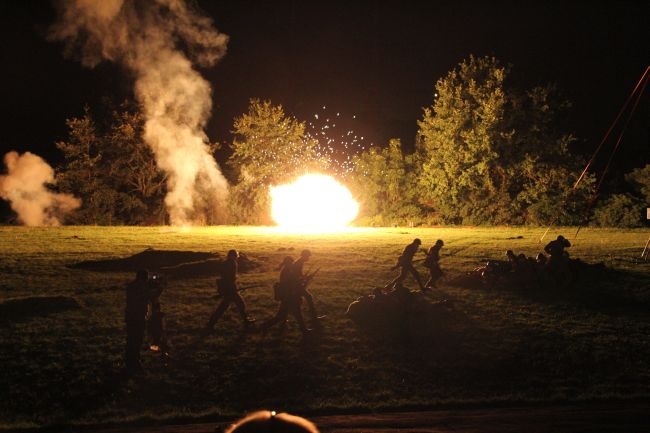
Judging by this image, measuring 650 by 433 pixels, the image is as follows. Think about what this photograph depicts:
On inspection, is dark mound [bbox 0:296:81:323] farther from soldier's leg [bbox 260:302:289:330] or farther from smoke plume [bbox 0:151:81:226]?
smoke plume [bbox 0:151:81:226]

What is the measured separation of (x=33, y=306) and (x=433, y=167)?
1423 inches

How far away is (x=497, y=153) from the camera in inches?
1750

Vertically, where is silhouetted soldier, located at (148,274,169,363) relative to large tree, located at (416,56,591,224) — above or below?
below

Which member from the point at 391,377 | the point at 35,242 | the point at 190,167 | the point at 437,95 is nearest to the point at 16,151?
the point at 190,167

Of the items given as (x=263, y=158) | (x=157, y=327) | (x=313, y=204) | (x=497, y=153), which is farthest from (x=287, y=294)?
(x=263, y=158)

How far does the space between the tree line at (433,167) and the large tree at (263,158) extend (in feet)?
0.30

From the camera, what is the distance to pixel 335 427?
29.1 ft

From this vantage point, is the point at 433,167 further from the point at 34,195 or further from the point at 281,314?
the point at 281,314

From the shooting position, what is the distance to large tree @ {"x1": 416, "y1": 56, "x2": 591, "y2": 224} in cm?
4397

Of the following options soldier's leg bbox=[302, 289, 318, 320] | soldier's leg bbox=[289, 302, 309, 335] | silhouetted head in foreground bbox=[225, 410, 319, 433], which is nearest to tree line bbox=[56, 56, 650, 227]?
soldier's leg bbox=[302, 289, 318, 320]

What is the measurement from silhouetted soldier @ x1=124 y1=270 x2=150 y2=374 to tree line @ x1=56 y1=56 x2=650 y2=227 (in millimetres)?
37032

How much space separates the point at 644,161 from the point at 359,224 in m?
25.6

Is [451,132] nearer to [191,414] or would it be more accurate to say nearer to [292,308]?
[292,308]

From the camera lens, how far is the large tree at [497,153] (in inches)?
1731
